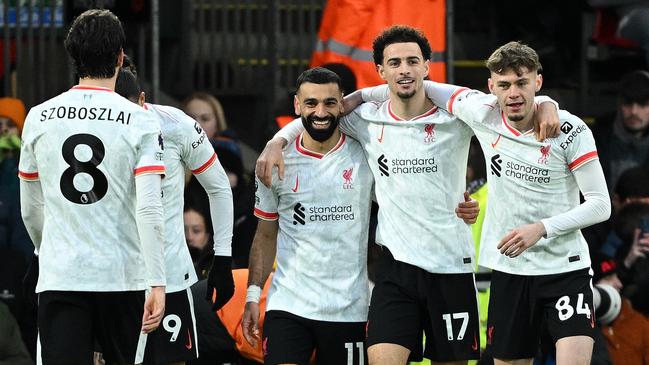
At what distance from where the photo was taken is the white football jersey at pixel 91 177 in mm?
7574

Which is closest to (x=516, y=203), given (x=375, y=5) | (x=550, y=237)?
(x=550, y=237)

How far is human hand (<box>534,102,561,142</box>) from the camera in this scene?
8.80 m

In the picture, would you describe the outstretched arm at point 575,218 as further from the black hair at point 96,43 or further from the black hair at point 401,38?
the black hair at point 96,43

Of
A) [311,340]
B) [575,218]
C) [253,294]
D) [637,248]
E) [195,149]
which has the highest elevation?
[195,149]

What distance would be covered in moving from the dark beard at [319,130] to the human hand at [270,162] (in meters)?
0.18

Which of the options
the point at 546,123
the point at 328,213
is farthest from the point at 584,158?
the point at 328,213

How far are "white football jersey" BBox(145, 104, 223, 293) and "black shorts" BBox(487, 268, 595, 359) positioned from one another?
167 cm

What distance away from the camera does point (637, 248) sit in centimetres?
1123

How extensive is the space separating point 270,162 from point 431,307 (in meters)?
1.15

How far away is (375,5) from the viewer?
12.2 metres

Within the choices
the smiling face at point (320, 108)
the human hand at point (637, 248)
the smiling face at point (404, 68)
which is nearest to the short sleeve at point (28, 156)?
the smiling face at point (320, 108)

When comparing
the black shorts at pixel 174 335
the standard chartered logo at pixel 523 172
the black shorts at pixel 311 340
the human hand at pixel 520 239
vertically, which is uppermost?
the standard chartered logo at pixel 523 172

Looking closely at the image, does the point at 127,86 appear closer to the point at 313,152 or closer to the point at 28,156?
the point at 28,156

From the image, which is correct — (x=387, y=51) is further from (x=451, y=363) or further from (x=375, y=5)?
(x=375, y=5)
